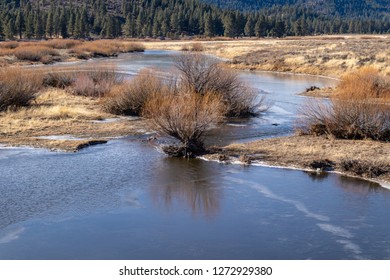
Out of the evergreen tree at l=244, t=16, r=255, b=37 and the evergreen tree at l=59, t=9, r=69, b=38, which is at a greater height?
the evergreen tree at l=244, t=16, r=255, b=37

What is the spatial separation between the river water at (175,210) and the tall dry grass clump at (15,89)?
30.2 feet

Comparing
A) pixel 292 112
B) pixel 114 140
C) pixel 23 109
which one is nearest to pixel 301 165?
pixel 114 140

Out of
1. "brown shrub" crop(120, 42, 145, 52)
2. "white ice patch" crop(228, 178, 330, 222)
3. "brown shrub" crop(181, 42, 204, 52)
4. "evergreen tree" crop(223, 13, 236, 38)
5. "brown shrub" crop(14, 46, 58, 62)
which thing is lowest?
"white ice patch" crop(228, 178, 330, 222)

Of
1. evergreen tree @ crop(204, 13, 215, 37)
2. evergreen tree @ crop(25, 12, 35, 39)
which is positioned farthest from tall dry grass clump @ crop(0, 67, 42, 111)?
evergreen tree @ crop(204, 13, 215, 37)

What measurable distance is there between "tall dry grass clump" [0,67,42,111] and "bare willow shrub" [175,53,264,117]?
27.2 ft

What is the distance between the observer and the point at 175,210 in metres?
14.3

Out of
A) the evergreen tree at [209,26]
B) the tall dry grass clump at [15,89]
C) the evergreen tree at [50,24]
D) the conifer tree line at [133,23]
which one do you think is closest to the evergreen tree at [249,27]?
the conifer tree line at [133,23]

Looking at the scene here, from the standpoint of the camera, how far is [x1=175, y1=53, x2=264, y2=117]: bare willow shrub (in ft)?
94.6

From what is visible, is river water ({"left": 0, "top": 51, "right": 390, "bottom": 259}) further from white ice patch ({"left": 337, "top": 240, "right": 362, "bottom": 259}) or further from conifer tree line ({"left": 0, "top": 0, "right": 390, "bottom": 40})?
conifer tree line ({"left": 0, "top": 0, "right": 390, "bottom": 40})

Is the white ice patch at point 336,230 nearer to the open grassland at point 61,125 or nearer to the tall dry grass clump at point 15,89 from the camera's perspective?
the open grassland at point 61,125

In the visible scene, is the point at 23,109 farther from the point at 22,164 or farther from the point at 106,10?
the point at 106,10

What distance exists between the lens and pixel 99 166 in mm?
18344

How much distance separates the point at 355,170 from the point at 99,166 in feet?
26.7

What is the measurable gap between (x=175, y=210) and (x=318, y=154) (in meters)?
7.23
